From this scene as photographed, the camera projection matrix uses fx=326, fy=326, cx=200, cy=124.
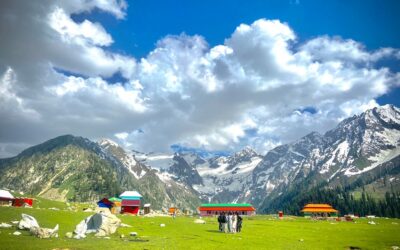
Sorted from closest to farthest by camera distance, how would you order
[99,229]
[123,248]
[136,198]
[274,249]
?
1. [123,248]
2. [274,249]
3. [99,229]
4. [136,198]

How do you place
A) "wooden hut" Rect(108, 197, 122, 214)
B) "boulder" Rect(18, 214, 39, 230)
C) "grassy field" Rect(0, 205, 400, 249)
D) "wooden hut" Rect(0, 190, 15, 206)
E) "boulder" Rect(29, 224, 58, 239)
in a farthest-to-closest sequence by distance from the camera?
"wooden hut" Rect(108, 197, 122, 214) → "wooden hut" Rect(0, 190, 15, 206) → "boulder" Rect(18, 214, 39, 230) → "boulder" Rect(29, 224, 58, 239) → "grassy field" Rect(0, 205, 400, 249)

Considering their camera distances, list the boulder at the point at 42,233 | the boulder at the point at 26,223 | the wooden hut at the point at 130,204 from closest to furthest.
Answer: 1. the boulder at the point at 42,233
2. the boulder at the point at 26,223
3. the wooden hut at the point at 130,204

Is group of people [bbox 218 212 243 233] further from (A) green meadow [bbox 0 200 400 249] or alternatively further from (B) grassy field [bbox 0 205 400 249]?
(A) green meadow [bbox 0 200 400 249]

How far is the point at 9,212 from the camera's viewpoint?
55.1 m

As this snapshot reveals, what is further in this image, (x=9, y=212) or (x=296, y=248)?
(x=9, y=212)

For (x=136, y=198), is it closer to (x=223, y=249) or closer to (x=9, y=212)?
(x=9, y=212)

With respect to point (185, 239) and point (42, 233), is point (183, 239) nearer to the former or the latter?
point (185, 239)

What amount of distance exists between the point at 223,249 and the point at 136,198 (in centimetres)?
13699

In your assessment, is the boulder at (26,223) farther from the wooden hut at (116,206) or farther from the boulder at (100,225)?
the wooden hut at (116,206)

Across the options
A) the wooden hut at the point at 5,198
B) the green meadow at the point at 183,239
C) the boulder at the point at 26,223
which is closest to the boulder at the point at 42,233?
the green meadow at the point at 183,239

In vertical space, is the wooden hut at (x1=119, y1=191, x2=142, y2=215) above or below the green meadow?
above

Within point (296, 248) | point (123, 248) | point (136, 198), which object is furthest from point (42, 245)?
point (136, 198)

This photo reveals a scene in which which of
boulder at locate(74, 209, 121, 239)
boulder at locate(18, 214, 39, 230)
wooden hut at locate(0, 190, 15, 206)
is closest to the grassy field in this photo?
boulder at locate(74, 209, 121, 239)

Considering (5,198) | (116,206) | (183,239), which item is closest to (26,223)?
(183,239)
